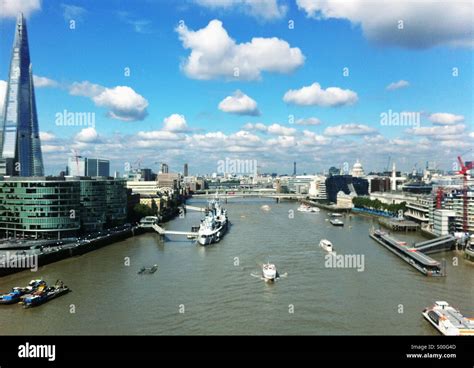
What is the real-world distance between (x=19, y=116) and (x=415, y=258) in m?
37.4

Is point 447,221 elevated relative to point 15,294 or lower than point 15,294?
elevated

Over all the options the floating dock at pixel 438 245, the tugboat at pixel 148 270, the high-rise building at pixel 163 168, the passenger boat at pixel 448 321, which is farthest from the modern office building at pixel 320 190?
the high-rise building at pixel 163 168

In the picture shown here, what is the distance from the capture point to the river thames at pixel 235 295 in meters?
8.97

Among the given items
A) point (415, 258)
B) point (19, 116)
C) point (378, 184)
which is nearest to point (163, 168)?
point (378, 184)

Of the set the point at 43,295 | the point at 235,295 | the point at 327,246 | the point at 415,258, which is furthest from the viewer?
the point at 327,246

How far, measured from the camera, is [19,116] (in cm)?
4097

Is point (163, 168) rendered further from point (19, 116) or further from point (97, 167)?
point (19, 116)

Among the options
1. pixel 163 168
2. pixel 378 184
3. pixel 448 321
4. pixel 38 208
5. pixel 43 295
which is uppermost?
pixel 163 168

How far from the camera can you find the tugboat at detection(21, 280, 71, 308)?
1037 centimetres

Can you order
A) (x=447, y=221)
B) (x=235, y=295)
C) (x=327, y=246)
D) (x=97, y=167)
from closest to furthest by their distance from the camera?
(x=235, y=295) < (x=327, y=246) < (x=447, y=221) < (x=97, y=167)

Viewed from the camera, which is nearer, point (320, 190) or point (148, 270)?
point (148, 270)

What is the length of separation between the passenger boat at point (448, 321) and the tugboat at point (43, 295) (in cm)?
859

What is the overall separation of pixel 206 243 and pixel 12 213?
8.51 meters
